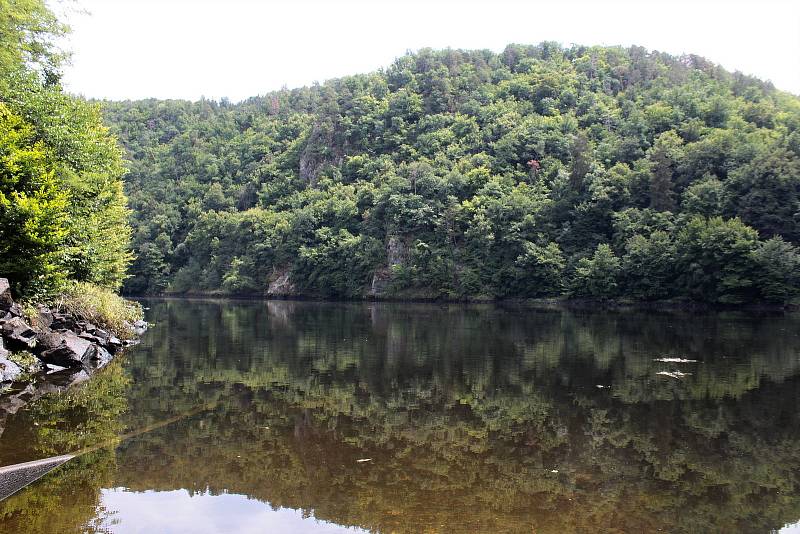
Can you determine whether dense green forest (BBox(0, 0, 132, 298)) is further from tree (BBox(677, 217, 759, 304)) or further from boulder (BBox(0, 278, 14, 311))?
tree (BBox(677, 217, 759, 304))

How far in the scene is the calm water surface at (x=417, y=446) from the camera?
8.13m

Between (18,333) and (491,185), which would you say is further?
(491,185)

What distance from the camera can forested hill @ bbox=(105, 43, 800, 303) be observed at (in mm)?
59000

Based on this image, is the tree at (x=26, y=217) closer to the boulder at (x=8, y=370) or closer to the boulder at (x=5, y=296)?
the boulder at (x=5, y=296)

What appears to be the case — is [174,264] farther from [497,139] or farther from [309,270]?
[497,139]

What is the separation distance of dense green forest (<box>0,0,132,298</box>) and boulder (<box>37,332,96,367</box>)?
1.78 metres

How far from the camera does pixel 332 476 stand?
9.62 metres

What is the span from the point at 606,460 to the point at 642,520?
245 cm

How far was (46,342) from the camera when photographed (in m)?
18.8

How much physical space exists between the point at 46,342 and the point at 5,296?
221 centimetres

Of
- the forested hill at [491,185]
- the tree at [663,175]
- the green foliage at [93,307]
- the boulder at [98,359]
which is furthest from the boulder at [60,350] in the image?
the tree at [663,175]

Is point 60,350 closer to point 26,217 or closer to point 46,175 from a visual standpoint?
point 26,217

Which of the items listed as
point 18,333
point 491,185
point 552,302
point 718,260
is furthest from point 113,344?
point 491,185

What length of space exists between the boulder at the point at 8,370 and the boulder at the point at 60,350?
1.54 meters
